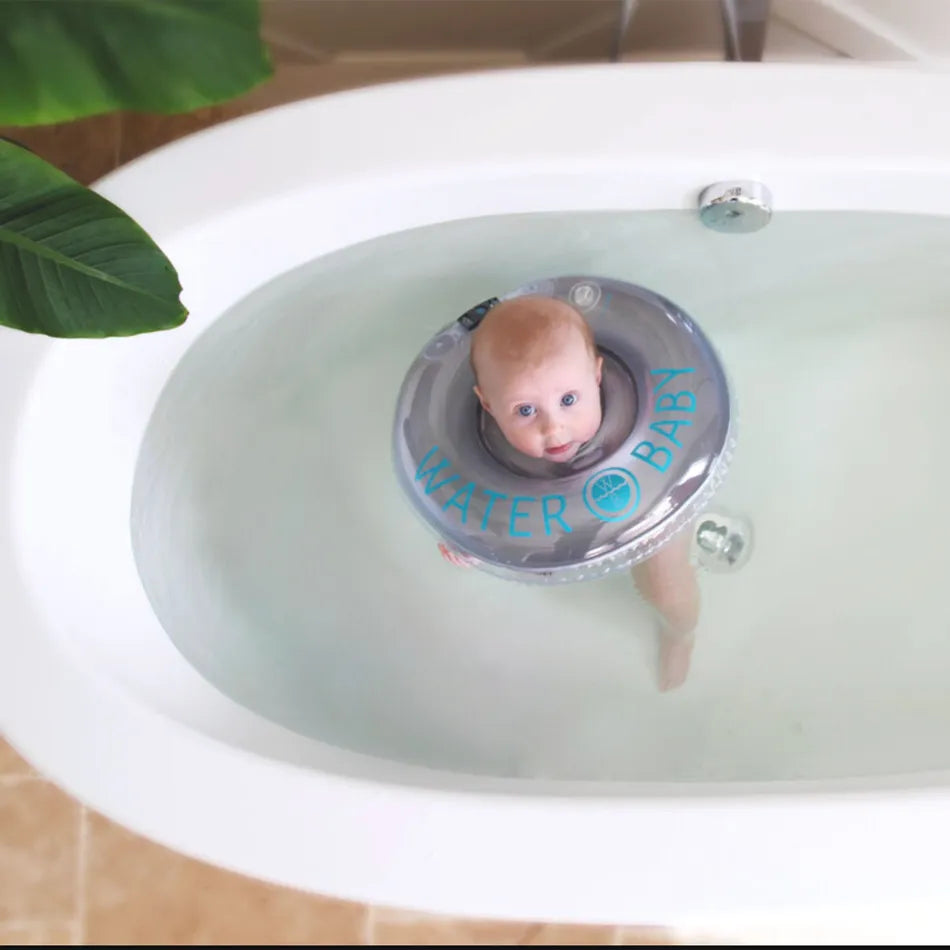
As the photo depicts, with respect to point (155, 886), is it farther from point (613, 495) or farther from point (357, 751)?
point (613, 495)

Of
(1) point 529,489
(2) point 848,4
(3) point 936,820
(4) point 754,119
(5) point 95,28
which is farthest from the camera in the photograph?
(2) point 848,4

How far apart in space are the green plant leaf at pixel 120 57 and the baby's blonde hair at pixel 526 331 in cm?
38

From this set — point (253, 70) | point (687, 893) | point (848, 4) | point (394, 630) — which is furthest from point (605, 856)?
point (848, 4)

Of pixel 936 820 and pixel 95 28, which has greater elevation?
pixel 95 28

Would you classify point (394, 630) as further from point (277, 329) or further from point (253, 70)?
point (253, 70)

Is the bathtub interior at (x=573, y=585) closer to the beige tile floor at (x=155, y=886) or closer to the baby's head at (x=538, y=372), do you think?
the baby's head at (x=538, y=372)

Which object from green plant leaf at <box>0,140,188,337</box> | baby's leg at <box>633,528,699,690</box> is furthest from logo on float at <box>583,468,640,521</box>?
green plant leaf at <box>0,140,188,337</box>

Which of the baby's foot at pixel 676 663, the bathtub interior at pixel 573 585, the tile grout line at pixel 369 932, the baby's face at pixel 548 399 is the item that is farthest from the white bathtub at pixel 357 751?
the tile grout line at pixel 369 932

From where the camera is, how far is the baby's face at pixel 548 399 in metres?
0.95

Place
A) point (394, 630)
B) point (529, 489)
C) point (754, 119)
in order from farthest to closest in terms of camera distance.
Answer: point (394, 630) < point (529, 489) < point (754, 119)

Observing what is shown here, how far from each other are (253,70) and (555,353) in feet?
1.32

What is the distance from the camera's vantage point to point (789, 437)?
4.33 ft

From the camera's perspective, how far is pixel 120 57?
63cm

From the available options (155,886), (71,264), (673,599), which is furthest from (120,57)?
(155,886)
